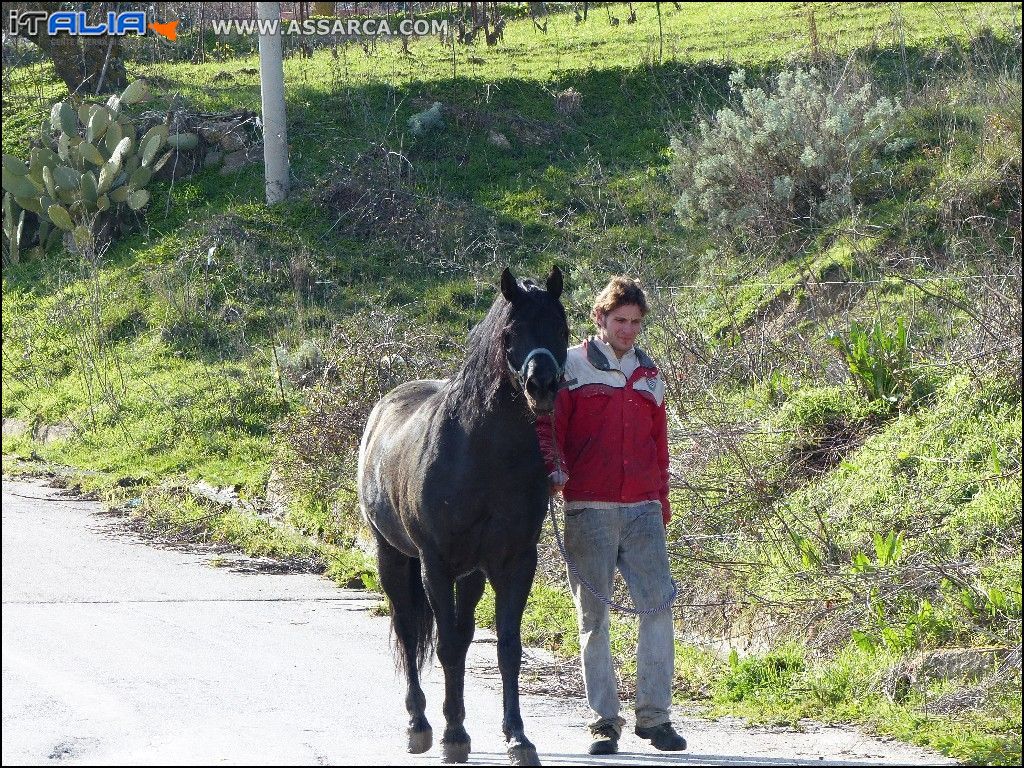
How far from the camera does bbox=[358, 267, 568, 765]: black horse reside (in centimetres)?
564

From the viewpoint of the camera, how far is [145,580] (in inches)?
402

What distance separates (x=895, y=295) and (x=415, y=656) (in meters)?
7.21

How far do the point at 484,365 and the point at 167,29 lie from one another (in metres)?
24.7

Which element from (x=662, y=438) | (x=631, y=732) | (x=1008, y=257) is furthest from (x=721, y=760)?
(x=1008, y=257)

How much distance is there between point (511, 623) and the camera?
5.88m

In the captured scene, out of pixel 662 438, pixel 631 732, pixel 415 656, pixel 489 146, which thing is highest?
pixel 489 146

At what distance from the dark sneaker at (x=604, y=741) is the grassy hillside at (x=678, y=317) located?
1056 mm

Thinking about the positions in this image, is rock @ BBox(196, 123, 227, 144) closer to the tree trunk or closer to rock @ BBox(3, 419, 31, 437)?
the tree trunk

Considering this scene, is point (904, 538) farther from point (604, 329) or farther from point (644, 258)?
point (644, 258)

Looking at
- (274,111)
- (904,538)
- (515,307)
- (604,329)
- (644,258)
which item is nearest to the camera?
(515,307)

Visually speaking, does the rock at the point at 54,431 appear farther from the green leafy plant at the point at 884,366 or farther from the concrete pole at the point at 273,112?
the green leafy plant at the point at 884,366

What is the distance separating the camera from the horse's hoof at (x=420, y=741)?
602 centimetres

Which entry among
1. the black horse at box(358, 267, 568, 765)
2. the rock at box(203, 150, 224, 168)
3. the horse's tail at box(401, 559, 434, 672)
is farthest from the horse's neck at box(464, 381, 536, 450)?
the rock at box(203, 150, 224, 168)

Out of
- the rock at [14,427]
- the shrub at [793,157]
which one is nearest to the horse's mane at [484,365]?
the shrub at [793,157]
